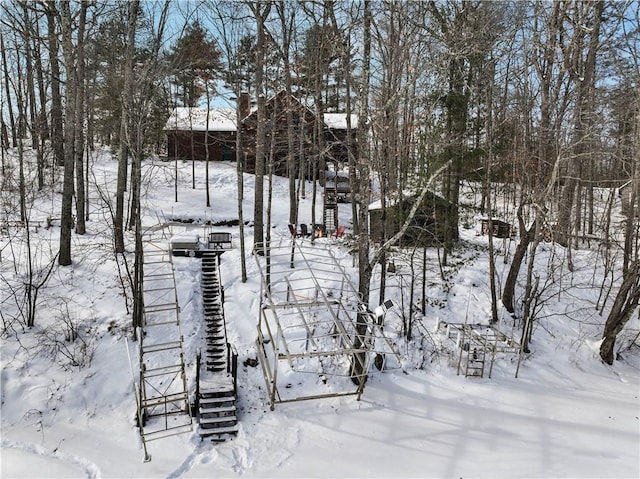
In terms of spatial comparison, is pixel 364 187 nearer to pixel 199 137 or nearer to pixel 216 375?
pixel 216 375

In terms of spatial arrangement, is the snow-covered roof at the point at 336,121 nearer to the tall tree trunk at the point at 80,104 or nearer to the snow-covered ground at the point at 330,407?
the tall tree trunk at the point at 80,104

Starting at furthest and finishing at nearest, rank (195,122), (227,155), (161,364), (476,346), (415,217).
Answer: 1. (227,155)
2. (195,122)
3. (415,217)
4. (476,346)
5. (161,364)

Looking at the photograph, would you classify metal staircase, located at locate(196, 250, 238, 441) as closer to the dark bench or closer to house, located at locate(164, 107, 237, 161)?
the dark bench

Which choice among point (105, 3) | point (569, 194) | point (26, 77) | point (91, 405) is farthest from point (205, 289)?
point (26, 77)

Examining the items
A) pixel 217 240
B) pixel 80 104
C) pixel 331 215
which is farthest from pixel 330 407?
pixel 331 215

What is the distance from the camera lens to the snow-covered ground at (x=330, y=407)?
860 cm

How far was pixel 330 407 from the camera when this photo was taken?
409 inches

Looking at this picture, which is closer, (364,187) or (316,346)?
(364,187)

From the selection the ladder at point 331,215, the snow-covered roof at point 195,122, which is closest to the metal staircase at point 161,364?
the ladder at point 331,215

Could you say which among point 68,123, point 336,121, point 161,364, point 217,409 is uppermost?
point 336,121

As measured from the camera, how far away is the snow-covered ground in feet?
28.2

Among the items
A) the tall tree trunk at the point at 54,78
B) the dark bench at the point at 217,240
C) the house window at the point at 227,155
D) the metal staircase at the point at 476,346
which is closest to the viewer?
the metal staircase at the point at 476,346

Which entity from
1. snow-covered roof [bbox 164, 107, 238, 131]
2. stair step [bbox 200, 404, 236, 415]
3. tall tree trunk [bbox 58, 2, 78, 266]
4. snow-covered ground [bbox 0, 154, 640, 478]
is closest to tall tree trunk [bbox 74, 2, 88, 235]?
tall tree trunk [bbox 58, 2, 78, 266]

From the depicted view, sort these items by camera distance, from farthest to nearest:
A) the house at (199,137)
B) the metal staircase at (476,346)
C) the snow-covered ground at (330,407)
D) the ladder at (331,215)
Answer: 1. the house at (199,137)
2. the ladder at (331,215)
3. the metal staircase at (476,346)
4. the snow-covered ground at (330,407)
